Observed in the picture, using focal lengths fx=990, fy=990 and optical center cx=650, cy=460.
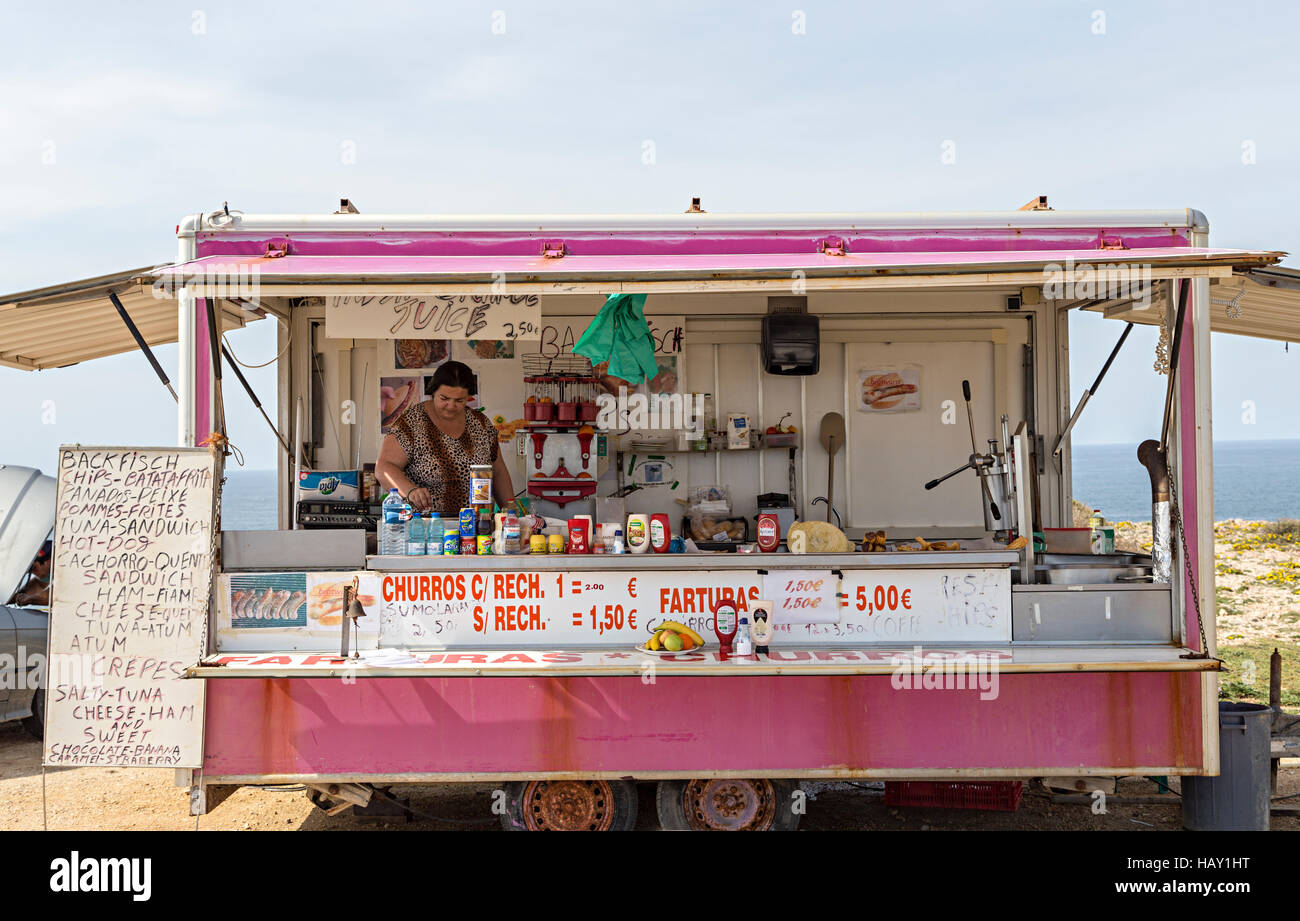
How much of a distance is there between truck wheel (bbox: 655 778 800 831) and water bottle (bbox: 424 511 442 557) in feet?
5.08

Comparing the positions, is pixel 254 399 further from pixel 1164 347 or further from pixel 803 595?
pixel 1164 347

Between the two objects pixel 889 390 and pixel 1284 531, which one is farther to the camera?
pixel 1284 531

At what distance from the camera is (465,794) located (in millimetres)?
6082

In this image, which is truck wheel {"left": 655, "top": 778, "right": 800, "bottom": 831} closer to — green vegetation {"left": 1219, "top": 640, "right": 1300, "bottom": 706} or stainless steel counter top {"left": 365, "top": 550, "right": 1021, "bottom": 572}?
stainless steel counter top {"left": 365, "top": 550, "right": 1021, "bottom": 572}

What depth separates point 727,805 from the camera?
468 centimetres

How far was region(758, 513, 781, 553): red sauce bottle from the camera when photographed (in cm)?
490

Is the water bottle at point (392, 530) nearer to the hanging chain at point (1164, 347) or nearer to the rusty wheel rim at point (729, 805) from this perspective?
the rusty wheel rim at point (729, 805)

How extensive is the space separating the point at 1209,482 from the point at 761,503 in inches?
110

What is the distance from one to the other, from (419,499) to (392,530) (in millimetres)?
462

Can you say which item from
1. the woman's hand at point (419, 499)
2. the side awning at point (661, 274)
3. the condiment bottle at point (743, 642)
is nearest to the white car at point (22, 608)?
the woman's hand at point (419, 499)

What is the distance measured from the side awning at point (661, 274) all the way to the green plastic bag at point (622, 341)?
525 millimetres

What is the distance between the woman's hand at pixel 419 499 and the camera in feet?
A: 17.3

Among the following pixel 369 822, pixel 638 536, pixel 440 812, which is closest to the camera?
pixel 638 536

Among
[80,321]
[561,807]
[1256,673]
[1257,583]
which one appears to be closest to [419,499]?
[561,807]
